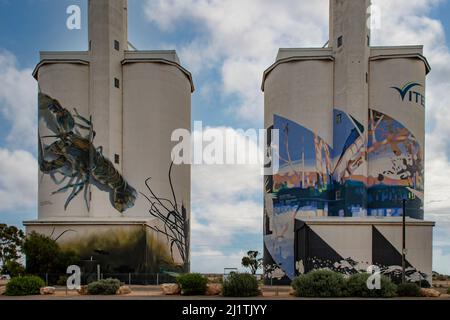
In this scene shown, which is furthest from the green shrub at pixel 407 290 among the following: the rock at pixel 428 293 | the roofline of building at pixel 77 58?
the roofline of building at pixel 77 58

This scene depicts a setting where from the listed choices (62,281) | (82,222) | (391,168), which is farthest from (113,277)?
(391,168)

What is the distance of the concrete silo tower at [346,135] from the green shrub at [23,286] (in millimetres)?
21057

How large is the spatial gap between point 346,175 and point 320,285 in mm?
18026

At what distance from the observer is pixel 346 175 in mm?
39875

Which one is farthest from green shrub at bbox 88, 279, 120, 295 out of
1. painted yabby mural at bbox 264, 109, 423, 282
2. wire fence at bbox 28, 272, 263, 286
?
painted yabby mural at bbox 264, 109, 423, 282

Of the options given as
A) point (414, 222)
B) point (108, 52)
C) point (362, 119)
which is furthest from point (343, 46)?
point (108, 52)

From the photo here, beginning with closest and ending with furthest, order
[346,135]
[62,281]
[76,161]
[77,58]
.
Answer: [62,281] → [346,135] → [76,161] → [77,58]

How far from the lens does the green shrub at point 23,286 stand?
994 inches

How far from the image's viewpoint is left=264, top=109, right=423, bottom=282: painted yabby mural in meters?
39.7

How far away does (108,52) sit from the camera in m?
41.5

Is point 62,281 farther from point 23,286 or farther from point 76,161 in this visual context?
point 76,161

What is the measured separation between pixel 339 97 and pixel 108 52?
72.6 ft
